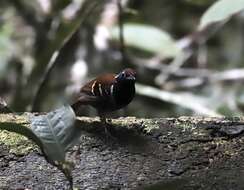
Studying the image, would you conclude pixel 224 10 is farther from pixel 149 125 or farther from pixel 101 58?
pixel 101 58

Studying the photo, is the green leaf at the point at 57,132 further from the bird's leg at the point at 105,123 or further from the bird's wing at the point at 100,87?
the bird's wing at the point at 100,87

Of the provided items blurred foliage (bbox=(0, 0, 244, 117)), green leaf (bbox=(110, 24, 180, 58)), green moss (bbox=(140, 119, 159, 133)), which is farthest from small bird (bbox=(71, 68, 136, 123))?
green leaf (bbox=(110, 24, 180, 58))

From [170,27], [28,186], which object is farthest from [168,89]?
[28,186]

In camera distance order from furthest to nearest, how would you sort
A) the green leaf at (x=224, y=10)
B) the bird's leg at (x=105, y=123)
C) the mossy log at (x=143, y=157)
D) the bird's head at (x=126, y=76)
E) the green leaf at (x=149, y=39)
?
1. the green leaf at (x=149, y=39)
2. the green leaf at (x=224, y=10)
3. the bird's head at (x=126, y=76)
4. the bird's leg at (x=105, y=123)
5. the mossy log at (x=143, y=157)

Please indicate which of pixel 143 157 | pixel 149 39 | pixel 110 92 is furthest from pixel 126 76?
pixel 149 39

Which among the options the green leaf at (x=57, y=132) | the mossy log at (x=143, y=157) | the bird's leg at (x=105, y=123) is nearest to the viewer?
the green leaf at (x=57, y=132)

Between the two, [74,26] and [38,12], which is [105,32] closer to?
[38,12]

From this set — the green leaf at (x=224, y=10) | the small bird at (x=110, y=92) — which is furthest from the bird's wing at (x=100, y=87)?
the green leaf at (x=224, y=10)
